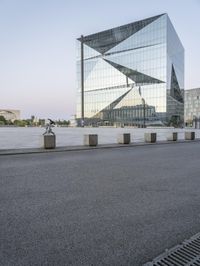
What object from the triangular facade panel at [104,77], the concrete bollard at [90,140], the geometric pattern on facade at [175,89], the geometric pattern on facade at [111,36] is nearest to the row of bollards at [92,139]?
the concrete bollard at [90,140]

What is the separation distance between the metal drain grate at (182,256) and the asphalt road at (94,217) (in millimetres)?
115

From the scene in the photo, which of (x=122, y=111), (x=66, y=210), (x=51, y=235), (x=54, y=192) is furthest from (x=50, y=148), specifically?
(x=122, y=111)

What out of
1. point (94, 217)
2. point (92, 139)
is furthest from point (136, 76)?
point (94, 217)

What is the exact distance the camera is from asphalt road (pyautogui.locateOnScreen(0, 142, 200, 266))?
10.9 ft

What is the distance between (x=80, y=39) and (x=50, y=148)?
115m

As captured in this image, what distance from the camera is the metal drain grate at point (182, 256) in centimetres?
312

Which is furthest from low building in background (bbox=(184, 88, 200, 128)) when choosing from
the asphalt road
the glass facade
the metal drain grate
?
the metal drain grate

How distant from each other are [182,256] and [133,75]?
103097 mm

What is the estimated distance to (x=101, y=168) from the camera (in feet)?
32.4

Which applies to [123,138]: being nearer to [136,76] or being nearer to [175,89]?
[136,76]

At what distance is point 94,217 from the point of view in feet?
15.0

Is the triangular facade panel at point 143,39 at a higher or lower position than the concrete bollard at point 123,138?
higher

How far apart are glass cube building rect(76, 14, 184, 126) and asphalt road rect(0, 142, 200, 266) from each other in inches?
3445

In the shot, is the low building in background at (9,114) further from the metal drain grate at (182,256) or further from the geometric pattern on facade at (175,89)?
the metal drain grate at (182,256)
